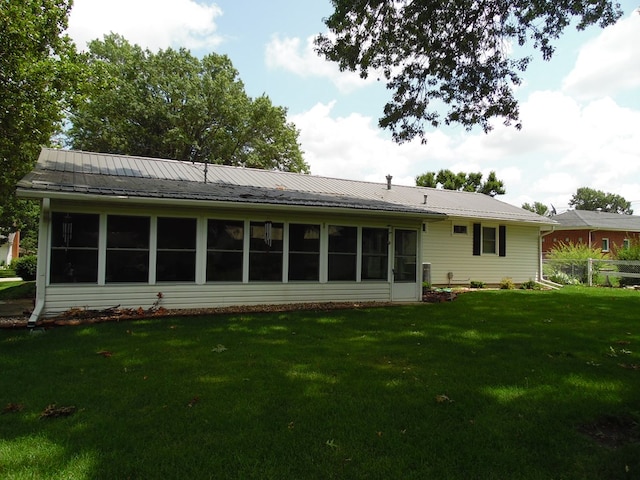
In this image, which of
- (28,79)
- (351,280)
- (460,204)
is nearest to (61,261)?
(28,79)

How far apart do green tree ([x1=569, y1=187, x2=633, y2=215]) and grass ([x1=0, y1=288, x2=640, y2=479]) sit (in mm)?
82599

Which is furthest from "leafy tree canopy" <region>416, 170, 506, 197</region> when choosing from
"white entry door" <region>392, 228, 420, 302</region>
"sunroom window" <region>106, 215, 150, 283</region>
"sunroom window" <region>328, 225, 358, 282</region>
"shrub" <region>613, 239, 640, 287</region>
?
"sunroom window" <region>106, 215, 150, 283</region>

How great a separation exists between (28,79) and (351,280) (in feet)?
31.9

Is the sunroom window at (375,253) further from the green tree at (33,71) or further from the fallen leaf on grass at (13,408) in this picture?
the green tree at (33,71)

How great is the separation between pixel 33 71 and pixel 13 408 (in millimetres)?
9507

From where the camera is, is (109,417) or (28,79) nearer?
(109,417)

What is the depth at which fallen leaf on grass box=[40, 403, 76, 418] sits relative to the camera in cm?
352

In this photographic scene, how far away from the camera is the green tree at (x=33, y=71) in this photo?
31.8 feet

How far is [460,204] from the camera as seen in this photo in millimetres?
16734

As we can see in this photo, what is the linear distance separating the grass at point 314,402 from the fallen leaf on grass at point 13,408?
0.03 meters

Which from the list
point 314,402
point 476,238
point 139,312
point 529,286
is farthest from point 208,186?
point 529,286

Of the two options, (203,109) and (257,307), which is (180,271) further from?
(203,109)

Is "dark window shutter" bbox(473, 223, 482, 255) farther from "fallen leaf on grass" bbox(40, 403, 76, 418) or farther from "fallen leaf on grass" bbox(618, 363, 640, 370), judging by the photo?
"fallen leaf on grass" bbox(40, 403, 76, 418)

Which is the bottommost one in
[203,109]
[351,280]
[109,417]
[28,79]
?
[109,417]
